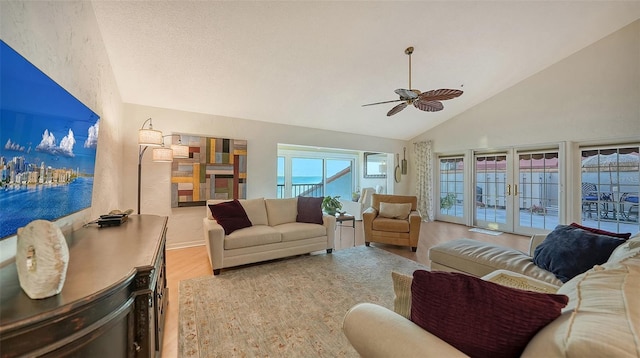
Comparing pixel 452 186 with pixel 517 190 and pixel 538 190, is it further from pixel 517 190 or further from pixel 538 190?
pixel 538 190

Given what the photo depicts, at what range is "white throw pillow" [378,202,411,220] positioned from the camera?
4012 millimetres

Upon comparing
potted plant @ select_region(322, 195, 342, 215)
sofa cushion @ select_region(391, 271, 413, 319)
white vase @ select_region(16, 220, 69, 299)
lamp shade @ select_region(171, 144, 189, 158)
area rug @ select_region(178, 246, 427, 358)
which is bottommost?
area rug @ select_region(178, 246, 427, 358)

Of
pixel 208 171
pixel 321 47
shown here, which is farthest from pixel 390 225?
pixel 208 171

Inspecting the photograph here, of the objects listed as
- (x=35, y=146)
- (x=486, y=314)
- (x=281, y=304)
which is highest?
(x=35, y=146)

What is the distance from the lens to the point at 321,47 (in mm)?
3012

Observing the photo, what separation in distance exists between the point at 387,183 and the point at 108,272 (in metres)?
6.50

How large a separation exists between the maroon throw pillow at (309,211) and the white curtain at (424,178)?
3663 millimetres

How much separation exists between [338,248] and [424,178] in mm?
3681

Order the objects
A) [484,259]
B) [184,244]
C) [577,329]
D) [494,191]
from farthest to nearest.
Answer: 1. [494,191]
2. [184,244]
3. [484,259]
4. [577,329]

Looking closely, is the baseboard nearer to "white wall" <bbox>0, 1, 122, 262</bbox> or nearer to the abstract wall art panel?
the abstract wall art panel

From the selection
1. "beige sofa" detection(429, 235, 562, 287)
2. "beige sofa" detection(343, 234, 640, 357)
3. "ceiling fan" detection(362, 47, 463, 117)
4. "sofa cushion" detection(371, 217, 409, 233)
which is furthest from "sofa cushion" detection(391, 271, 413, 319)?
"sofa cushion" detection(371, 217, 409, 233)

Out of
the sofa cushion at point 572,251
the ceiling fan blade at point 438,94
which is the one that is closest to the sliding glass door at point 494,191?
the ceiling fan blade at point 438,94

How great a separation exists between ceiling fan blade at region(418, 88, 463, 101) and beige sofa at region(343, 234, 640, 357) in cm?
210

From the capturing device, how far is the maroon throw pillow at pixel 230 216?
308cm
